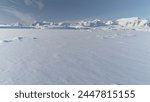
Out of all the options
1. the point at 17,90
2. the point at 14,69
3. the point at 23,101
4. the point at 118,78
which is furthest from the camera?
the point at 14,69

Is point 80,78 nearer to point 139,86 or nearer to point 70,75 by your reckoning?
point 70,75

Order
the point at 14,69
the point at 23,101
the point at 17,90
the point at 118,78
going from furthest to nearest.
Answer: the point at 14,69 → the point at 118,78 → the point at 17,90 → the point at 23,101

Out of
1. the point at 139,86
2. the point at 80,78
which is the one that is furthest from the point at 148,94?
the point at 80,78

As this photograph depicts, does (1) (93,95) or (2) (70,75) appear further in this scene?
(2) (70,75)

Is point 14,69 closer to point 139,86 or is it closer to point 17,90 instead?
point 17,90

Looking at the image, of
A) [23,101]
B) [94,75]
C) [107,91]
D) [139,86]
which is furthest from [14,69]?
[139,86]

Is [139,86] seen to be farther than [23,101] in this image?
Yes

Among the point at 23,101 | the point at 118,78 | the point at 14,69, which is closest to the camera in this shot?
the point at 23,101

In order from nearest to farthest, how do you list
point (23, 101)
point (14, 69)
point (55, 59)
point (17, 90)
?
1. point (23, 101)
2. point (17, 90)
3. point (14, 69)
4. point (55, 59)

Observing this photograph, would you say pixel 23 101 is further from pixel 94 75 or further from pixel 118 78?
pixel 118 78
